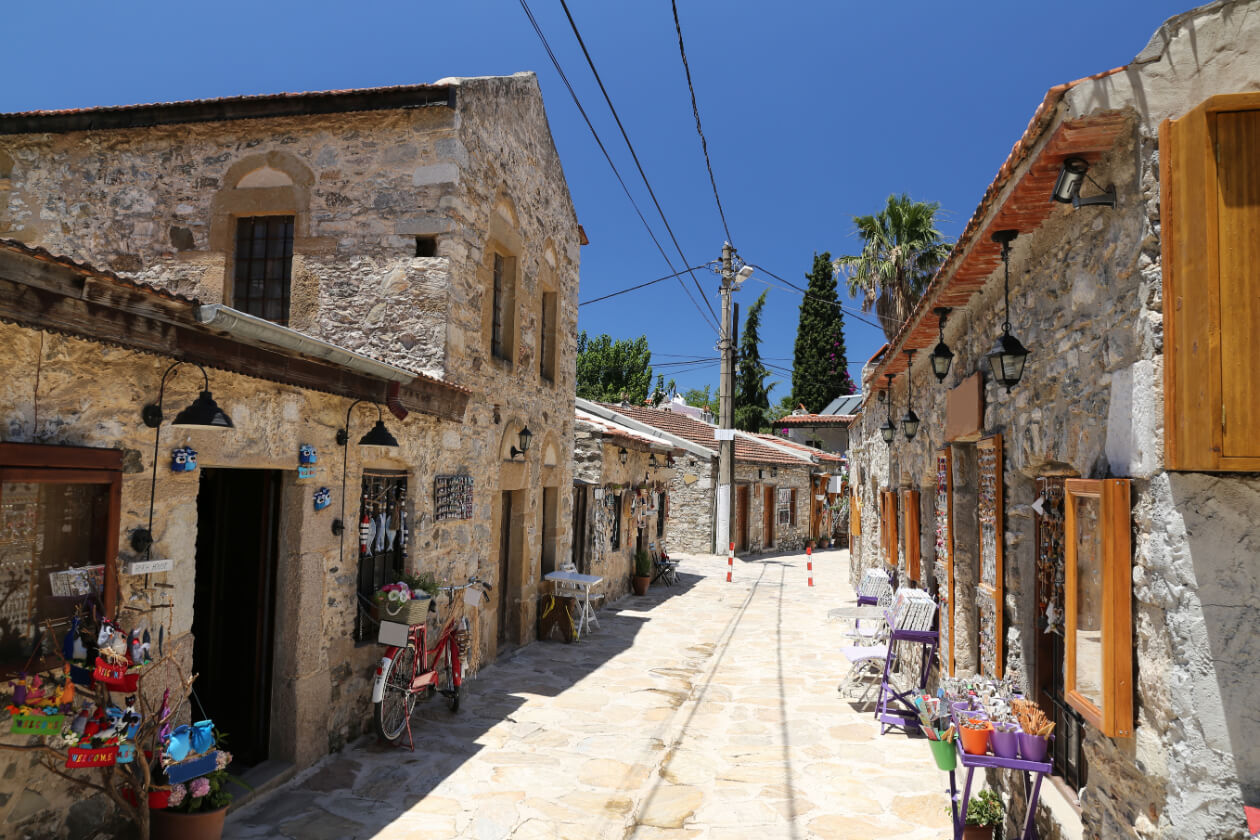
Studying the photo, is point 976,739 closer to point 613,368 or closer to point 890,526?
point 890,526

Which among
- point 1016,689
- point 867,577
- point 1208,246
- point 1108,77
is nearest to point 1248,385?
point 1208,246

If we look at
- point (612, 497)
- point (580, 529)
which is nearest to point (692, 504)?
point (612, 497)

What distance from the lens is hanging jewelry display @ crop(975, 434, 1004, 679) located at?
490 centimetres

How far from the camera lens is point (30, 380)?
354cm

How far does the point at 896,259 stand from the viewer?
65.5ft

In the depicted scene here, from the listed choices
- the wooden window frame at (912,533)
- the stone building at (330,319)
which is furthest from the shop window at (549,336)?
the wooden window frame at (912,533)

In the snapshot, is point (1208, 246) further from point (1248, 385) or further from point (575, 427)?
point (575, 427)

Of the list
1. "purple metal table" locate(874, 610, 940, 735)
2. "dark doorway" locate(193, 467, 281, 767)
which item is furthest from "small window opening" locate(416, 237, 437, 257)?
"purple metal table" locate(874, 610, 940, 735)

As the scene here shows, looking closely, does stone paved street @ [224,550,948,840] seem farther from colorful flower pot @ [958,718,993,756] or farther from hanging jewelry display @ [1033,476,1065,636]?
hanging jewelry display @ [1033,476,1065,636]

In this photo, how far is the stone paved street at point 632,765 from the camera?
499cm

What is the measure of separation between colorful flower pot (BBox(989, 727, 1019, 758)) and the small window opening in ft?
20.5

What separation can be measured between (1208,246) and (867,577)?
7973mm

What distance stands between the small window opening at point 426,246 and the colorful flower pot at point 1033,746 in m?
6.37

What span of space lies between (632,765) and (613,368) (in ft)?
111
